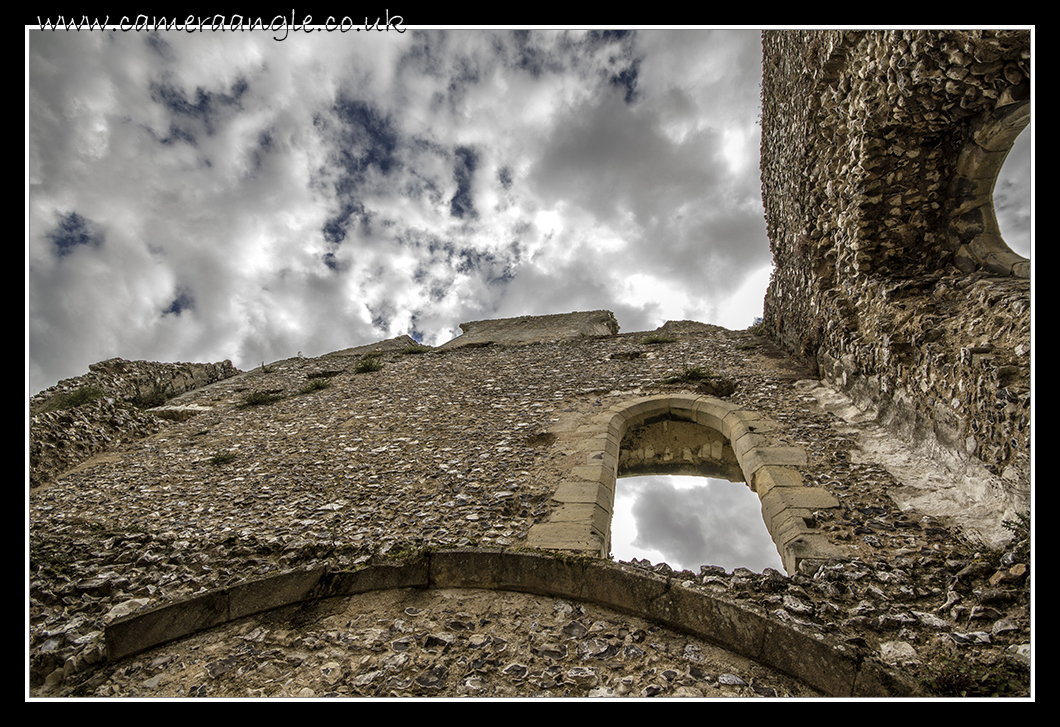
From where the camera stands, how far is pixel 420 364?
10609 millimetres

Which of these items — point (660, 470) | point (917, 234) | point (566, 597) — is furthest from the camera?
point (660, 470)

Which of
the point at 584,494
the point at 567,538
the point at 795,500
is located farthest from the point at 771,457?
the point at 567,538

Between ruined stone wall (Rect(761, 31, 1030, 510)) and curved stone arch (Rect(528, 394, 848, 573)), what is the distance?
120 cm

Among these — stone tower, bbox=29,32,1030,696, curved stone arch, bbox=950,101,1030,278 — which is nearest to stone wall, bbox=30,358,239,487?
stone tower, bbox=29,32,1030,696

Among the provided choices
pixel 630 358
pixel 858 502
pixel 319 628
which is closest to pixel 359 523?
pixel 319 628

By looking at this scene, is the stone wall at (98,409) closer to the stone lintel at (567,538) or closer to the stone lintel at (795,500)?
the stone lintel at (567,538)

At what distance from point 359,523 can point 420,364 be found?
6347 millimetres

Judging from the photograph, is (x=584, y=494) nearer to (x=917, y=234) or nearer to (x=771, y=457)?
(x=771, y=457)

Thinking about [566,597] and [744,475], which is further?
[744,475]

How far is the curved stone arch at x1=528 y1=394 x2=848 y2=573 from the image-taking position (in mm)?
3949

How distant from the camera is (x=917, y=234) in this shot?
5.40 meters

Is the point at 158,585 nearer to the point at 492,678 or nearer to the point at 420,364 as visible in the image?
the point at 492,678

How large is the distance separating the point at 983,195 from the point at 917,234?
25.0 inches

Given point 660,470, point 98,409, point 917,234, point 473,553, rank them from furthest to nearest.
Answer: point 98,409
point 660,470
point 917,234
point 473,553
